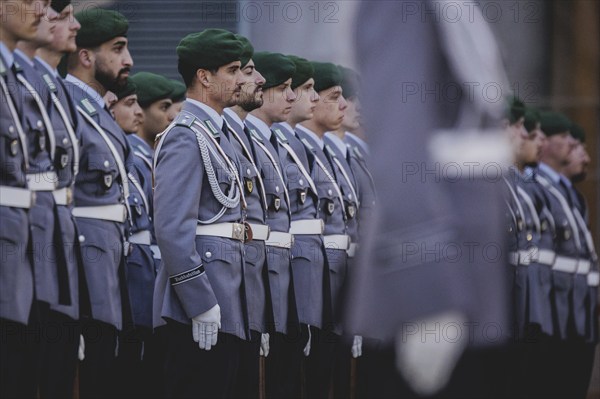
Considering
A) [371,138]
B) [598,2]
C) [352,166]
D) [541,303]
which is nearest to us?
[371,138]

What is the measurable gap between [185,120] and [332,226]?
2.04 meters

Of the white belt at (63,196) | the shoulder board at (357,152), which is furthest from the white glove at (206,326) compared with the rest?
the shoulder board at (357,152)

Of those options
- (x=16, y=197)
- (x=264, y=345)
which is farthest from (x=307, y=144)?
(x=16, y=197)

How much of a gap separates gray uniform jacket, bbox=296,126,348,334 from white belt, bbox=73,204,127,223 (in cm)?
177

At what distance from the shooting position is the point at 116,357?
5.85 m

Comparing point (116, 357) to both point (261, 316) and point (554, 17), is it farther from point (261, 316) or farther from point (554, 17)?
point (554, 17)

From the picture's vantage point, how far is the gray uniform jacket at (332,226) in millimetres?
6941

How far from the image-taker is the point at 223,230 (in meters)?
5.08

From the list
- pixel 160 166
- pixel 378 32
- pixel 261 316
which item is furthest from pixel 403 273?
pixel 261 316

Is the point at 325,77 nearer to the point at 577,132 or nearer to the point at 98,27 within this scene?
the point at 98,27

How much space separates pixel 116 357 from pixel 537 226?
3.63 m

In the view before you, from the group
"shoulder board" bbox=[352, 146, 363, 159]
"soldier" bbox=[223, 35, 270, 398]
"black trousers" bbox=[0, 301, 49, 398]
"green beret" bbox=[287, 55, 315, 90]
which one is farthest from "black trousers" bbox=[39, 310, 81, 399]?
"shoulder board" bbox=[352, 146, 363, 159]

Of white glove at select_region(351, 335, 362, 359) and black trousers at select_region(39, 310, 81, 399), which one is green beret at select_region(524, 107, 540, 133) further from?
black trousers at select_region(39, 310, 81, 399)

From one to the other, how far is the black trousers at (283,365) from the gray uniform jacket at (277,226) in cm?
18
